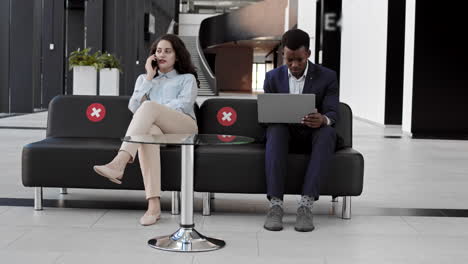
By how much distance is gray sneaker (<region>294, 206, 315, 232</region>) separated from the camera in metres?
4.17

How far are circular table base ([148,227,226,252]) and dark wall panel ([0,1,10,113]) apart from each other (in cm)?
1223

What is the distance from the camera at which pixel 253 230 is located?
419 cm

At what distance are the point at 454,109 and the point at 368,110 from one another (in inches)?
185

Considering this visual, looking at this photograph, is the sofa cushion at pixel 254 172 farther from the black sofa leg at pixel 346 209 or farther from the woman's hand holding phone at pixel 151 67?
the woman's hand holding phone at pixel 151 67

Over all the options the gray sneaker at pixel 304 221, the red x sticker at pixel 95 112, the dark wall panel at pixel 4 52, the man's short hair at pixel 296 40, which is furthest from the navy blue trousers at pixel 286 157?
the dark wall panel at pixel 4 52

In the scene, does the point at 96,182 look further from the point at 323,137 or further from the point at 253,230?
the point at 323,137

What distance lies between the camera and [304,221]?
4195mm

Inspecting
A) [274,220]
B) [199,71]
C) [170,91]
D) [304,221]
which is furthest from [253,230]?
[199,71]

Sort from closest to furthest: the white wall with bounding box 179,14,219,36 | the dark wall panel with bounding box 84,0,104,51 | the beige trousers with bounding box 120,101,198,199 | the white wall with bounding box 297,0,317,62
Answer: the beige trousers with bounding box 120,101,198,199, the dark wall panel with bounding box 84,0,104,51, the white wall with bounding box 297,0,317,62, the white wall with bounding box 179,14,219,36

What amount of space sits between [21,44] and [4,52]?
18.8 inches

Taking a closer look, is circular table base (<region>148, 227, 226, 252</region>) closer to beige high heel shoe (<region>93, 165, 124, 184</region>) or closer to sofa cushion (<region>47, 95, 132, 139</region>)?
beige high heel shoe (<region>93, 165, 124, 184</region>)

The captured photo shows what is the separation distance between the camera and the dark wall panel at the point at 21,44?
1492 centimetres

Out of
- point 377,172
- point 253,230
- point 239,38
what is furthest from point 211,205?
point 239,38

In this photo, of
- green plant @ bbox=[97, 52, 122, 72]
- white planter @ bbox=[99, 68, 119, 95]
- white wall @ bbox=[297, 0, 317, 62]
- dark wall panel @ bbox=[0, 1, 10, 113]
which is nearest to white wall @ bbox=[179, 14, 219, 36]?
white wall @ bbox=[297, 0, 317, 62]
